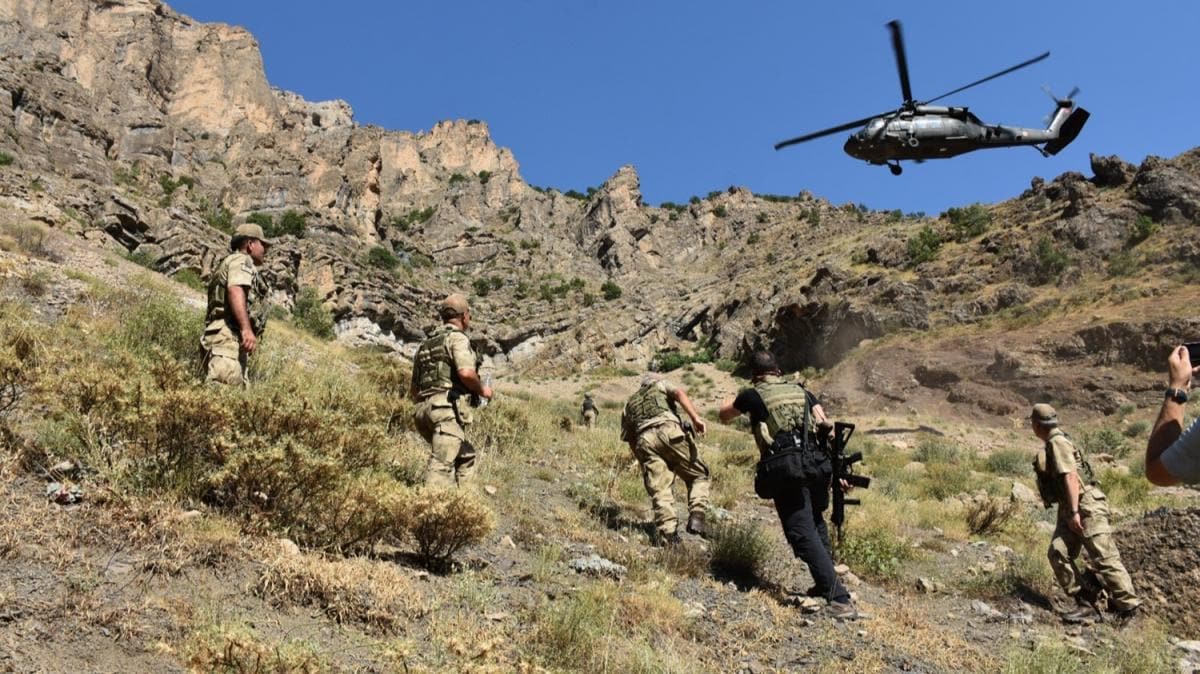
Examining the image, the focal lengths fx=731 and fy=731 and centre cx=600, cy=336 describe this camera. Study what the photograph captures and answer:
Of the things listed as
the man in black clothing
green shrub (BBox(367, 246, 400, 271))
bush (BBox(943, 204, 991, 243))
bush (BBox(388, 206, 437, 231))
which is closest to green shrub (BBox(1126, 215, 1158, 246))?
bush (BBox(943, 204, 991, 243))

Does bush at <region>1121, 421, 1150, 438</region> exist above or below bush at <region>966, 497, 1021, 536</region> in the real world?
below

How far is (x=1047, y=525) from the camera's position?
28.7ft

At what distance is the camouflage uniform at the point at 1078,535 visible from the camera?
18.2 feet

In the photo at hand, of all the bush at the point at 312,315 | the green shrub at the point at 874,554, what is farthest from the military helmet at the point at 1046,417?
the bush at the point at 312,315

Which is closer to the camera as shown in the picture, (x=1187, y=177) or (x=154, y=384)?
(x=154, y=384)

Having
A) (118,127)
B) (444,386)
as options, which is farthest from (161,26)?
(444,386)

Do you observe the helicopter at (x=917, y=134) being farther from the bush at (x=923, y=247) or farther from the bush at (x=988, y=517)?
the bush at (x=923, y=247)

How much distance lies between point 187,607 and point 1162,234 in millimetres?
37262

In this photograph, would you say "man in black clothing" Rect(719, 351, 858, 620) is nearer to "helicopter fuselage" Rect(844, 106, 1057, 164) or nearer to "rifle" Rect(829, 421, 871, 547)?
"rifle" Rect(829, 421, 871, 547)

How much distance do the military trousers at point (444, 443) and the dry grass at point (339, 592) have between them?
Answer: 1761 mm

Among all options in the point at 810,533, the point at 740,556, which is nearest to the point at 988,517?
the point at 740,556

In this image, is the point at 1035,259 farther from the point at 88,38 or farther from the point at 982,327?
the point at 88,38

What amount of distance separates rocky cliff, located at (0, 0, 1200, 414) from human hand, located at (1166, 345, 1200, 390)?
2289 centimetres

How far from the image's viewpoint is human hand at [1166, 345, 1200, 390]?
8.66ft
